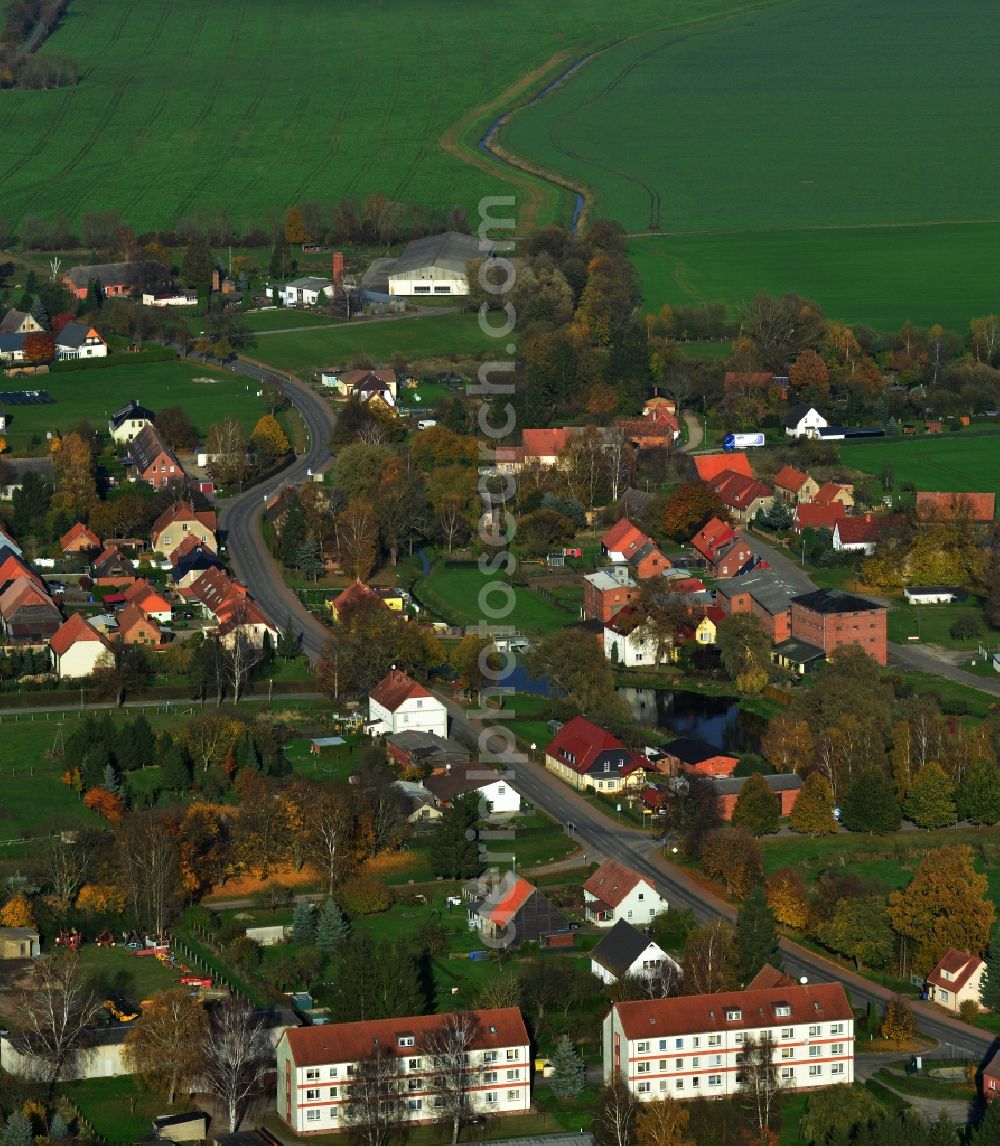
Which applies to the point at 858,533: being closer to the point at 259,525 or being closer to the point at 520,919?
the point at 259,525

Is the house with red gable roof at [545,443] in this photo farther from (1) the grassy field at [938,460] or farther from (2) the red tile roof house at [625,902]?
(2) the red tile roof house at [625,902]

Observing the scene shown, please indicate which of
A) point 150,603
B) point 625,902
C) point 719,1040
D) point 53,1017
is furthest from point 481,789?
point 150,603

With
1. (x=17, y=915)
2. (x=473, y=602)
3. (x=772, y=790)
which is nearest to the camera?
(x=17, y=915)

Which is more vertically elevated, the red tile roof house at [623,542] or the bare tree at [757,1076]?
the bare tree at [757,1076]

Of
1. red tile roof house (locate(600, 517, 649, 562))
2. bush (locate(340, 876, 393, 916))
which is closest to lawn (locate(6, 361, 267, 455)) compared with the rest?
red tile roof house (locate(600, 517, 649, 562))

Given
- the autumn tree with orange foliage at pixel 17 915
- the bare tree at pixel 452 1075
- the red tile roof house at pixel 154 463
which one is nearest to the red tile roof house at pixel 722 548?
the red tile roof house at pixel 154 463

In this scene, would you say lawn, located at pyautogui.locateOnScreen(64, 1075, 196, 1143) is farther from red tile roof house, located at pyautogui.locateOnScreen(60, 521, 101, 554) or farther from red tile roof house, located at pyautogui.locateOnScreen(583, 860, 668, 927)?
red tile roof house, located at pyautogui.locateOnScreen(60, 521, 101, 554)
